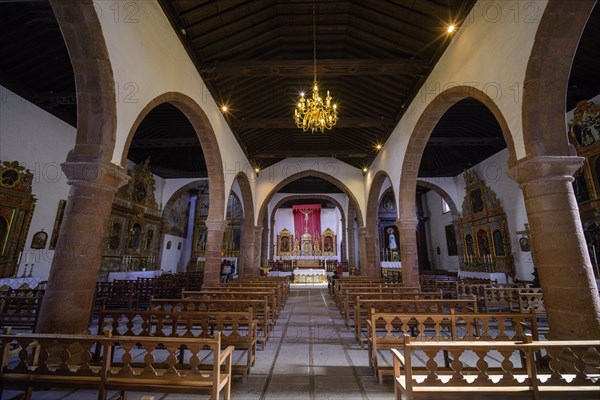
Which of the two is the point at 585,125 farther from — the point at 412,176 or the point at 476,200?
the point at 476,200

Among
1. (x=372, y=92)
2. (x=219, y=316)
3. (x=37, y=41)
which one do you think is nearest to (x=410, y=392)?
(x=219, y=316)

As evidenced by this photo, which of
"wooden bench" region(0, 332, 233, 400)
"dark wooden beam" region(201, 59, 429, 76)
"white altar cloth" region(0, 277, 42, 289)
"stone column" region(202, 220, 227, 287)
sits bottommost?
"wooden bench" region(0, 332, 233, 400)

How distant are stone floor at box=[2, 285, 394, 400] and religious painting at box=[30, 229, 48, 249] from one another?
698 centimetres

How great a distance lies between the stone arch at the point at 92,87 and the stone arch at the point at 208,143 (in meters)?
1.22

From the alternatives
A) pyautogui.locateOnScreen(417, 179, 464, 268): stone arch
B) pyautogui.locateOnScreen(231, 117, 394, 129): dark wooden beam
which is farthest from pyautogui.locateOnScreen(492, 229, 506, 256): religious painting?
pyautogui.locateOnScreen(231, 117, 394, 129): dark wooden beam

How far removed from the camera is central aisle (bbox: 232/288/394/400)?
9.91 ft

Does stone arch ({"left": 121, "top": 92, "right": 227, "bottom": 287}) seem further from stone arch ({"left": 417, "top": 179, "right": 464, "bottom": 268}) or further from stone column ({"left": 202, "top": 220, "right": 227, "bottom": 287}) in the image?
stone arch ({"left": 417, "top": 179, "right": 464, "bottom": 268})

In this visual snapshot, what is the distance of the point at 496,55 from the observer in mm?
4359

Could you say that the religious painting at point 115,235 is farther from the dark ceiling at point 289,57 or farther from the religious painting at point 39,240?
the dark ceiling at point 289,57

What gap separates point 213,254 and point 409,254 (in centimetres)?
555

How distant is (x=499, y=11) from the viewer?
170 inches

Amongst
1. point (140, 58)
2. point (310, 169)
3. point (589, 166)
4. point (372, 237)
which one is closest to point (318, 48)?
point (140, 58)

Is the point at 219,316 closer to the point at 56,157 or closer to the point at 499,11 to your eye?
the point at 499,11

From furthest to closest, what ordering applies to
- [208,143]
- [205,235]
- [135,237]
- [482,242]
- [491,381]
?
1. [205,235]
2. [135,237]
3. [482,242]
4. [208,143]
5. [491,381]
